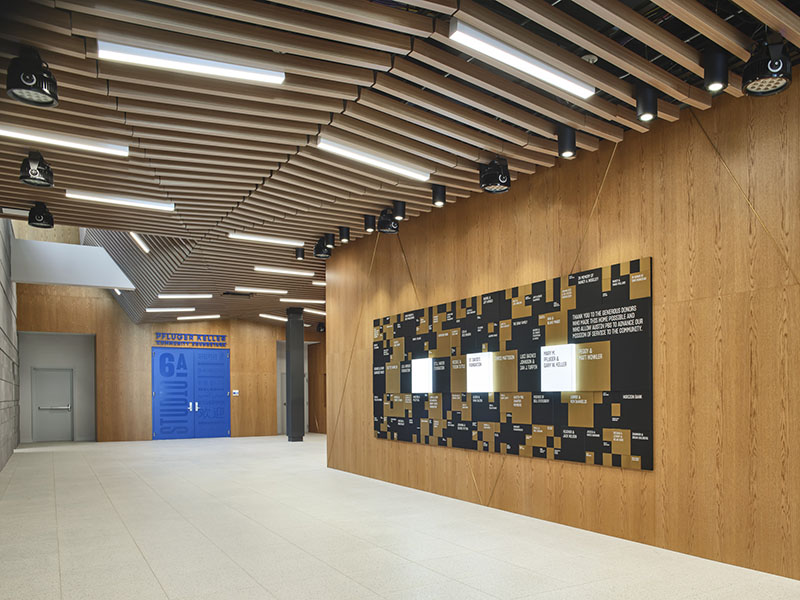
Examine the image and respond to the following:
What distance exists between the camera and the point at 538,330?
7.20 meters

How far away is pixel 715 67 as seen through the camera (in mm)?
4750

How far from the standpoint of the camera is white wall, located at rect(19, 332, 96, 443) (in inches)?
781

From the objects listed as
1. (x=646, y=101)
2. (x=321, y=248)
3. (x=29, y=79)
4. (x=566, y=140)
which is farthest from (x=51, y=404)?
(x=646, y=101)

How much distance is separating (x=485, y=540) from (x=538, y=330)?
229 cm

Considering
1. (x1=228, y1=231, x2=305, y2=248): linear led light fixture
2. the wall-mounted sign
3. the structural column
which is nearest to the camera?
(x1=228, y1=231, x2=305, y2=248): linear led light fixture

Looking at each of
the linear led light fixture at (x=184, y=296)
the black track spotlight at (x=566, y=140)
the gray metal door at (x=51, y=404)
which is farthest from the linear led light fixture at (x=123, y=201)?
the gray metal door at (x=51, y=404)

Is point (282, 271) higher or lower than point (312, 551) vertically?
higher

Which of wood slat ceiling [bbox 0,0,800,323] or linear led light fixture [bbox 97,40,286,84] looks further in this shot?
linear led light fixture [bbox 97,40,286,84]

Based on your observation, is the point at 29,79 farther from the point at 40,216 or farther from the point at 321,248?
the point at 321,248

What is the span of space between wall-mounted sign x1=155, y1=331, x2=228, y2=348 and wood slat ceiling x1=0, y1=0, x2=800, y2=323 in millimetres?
12828

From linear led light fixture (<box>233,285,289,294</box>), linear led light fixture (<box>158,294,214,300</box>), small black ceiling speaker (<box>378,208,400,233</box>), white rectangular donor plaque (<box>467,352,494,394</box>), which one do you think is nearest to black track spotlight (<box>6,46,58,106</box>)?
small black ceiling speaker (<box>378,208,400,233</box>)

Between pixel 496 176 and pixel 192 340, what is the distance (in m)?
16.9

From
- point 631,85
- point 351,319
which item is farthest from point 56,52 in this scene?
point 351,319

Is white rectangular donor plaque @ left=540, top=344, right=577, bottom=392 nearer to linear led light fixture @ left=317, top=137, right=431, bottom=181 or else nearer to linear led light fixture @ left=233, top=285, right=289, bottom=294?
linear led light fixture @ left=317, top=137, right=431, bottom=181
